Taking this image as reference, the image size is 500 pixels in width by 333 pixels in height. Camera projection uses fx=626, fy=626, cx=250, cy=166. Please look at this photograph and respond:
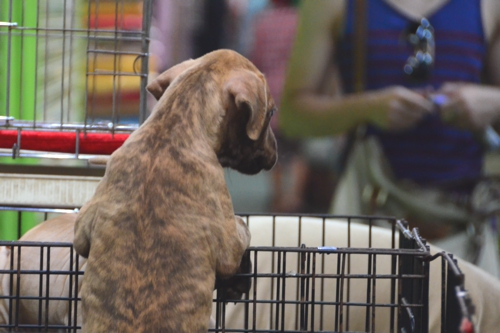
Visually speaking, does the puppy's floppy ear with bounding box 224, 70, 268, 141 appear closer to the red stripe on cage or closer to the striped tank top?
the red stripe on cage

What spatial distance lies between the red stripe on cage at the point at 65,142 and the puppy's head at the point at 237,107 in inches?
9.6

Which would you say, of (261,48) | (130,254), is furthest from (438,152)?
(130,254)

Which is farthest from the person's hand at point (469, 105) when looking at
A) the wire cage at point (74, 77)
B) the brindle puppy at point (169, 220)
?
the brindle puppy at point (169, 220)

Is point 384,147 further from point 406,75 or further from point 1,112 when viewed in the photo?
point 1,112

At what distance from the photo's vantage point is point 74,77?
246cm

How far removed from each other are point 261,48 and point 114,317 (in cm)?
156

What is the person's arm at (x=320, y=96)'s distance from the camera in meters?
2.28

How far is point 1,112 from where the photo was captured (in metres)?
2.25

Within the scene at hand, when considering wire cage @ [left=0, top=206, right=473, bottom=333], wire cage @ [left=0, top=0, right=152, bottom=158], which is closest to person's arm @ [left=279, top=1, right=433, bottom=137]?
wire cage @ [left=0, top=206, right=473, bottom=333]

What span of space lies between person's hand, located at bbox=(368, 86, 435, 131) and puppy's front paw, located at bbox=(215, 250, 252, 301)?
1370mm

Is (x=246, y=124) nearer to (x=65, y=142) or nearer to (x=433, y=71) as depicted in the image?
(x=65, y=142)

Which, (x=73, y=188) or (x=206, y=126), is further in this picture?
(x=73, y=188)

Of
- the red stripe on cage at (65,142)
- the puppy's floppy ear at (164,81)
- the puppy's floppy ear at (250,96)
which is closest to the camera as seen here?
the puppy's floppy ear at (250,96)

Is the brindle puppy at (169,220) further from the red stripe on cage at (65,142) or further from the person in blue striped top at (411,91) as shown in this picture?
the person in blue striped top at (411,91)
